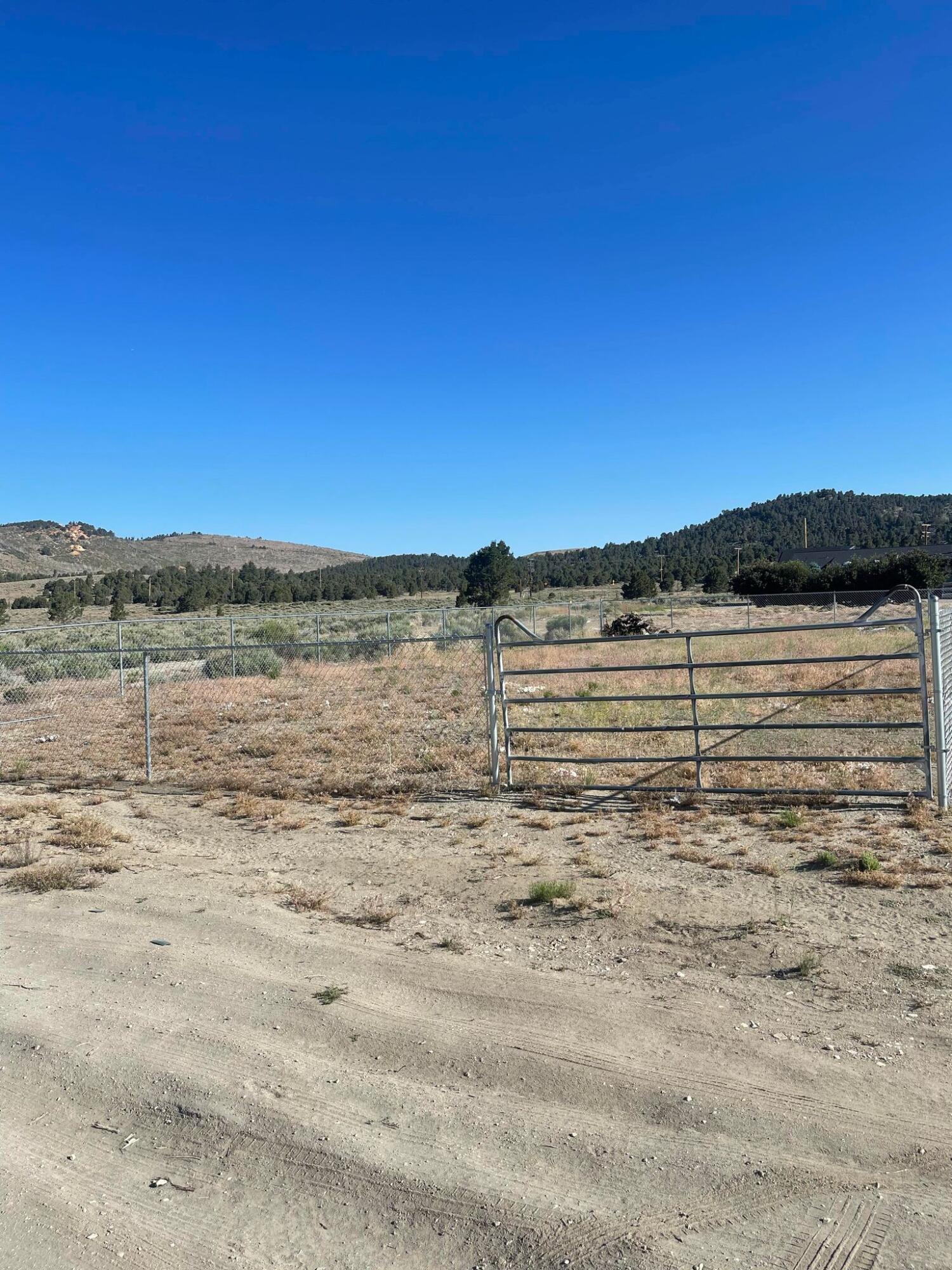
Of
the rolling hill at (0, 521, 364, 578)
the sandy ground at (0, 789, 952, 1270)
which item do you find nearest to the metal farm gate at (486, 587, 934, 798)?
the sandy ground at (0, 789, 952, 1270)

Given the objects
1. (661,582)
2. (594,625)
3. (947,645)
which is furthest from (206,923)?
(661,582)

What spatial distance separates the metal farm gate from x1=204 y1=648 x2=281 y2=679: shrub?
24.6ft

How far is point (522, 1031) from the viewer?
4.74m

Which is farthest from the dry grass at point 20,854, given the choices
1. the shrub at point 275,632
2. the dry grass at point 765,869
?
the shrub at point 275,632

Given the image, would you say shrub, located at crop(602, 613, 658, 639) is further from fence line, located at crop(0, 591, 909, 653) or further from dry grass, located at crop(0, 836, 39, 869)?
dry grass, located at crop(0, 836, 39, 869)

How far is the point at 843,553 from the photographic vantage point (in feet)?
293

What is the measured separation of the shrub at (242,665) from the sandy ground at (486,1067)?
17.4 metres

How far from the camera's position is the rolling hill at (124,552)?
114 m

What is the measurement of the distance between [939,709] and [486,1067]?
6.38 m

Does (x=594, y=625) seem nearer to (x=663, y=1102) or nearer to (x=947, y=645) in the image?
(x=947, y=645)

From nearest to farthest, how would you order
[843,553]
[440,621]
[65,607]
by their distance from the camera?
1. [440,621]
2. [65,607]
3. [843,553]

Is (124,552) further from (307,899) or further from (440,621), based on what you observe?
(307,899)

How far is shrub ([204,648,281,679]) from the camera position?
24859 mm

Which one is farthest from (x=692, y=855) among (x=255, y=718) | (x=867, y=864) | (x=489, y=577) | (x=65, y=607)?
(x=489, y=577)
